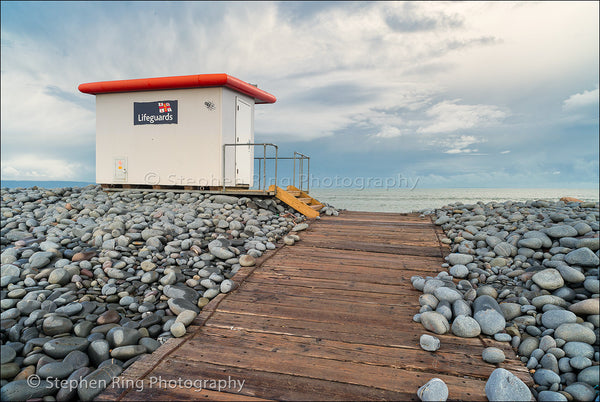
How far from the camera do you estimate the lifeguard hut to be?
8703mm

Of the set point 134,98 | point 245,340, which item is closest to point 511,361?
point 245,340

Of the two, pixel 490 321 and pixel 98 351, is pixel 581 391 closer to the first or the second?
pixel 490 321

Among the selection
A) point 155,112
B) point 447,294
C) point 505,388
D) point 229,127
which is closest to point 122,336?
point 505,388

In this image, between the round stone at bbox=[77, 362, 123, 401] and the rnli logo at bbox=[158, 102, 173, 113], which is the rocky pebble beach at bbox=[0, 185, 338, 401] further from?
the rnli logo at bbox=[158, 102, 173, 113]

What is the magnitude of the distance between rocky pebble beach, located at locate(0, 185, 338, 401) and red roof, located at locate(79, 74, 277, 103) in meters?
3.17

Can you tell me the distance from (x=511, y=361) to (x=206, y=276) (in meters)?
3.09

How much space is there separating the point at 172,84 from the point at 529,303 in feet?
27.3

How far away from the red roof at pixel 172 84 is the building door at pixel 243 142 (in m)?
0.46

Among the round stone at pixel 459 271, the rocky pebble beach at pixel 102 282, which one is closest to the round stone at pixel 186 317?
the rocky pebble beach at pixel 102 282

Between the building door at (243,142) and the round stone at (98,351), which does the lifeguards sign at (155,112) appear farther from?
the round stone at (98,351)

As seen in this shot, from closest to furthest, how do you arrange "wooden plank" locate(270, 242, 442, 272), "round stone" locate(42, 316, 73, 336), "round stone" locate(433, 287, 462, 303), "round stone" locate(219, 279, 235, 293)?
"round stone" locate(42, 316, 73, 336) → "round stone" locate(433, 287, 462, 303) → "round stone" locate(219, 279, 235, 293) → "wooden plank" locate(270, 242, 442, 272)

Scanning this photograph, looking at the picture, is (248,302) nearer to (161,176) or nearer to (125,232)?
(125,232)

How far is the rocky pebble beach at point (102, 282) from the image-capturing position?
274 cm

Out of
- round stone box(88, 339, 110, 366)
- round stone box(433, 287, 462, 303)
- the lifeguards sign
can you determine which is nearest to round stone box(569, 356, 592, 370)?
round stone box(433, 287, 462, 303)
